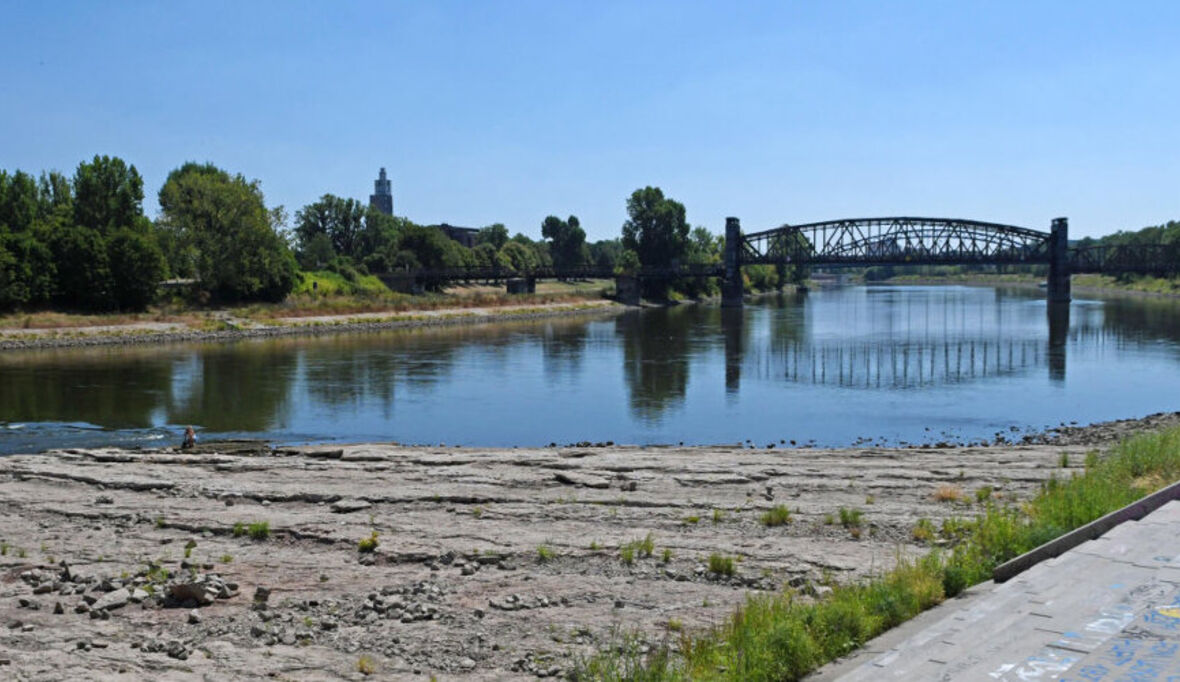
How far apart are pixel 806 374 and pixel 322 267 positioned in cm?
8036

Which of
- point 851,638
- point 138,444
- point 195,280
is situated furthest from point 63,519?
point 195,280

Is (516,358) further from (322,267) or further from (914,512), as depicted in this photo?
(322,267)

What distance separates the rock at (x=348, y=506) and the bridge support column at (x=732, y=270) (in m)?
117

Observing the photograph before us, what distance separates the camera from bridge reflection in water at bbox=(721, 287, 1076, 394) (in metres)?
48.2

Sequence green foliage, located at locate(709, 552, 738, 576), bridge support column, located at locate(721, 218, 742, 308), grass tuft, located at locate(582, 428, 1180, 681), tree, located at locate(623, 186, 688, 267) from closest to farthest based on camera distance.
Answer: grass tuft, located at locate(582, 428, 1180, 681), green foliage, located at locate(709, 552, 738, 576), bridge support column, located at locate(721, 218, 742, 308), tree, located at locate(623, 186, 688, 267)

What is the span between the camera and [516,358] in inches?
2292

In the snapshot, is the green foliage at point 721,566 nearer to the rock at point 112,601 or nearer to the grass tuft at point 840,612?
the grass tuft at point 840,612

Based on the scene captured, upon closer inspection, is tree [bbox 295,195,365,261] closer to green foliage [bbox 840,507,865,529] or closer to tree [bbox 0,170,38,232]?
tree [bbox 0,170,38,232]

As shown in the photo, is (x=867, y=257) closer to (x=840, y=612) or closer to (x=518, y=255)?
(x=518, y=255)

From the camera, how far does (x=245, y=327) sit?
75.8 meters

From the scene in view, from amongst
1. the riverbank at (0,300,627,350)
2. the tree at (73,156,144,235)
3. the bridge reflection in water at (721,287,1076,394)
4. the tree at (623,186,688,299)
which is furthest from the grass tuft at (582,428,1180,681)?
the tree at (623,186,688,299)

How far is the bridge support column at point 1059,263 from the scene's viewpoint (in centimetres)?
12788

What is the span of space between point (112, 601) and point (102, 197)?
93362 millimetres

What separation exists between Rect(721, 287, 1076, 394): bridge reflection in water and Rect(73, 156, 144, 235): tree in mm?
62018
